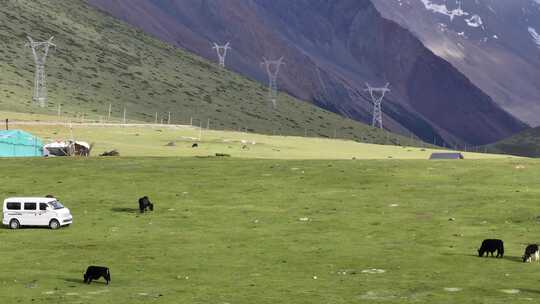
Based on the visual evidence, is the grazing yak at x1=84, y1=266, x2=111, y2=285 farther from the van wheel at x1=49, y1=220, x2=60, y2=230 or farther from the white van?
the van wheel at x1=49, y1=220, x2=60, y2=230

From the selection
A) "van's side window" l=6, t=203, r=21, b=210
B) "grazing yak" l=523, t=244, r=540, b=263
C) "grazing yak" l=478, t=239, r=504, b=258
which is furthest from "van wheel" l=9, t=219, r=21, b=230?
"grazing yak" l=523, t=244, r=540, b=263

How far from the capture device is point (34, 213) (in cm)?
6450

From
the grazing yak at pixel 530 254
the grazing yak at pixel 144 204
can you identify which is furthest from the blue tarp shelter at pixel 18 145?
the grazing yak at pixel 530 254

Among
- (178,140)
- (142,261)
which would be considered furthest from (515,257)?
(178,140)

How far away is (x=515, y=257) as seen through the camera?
174 ft

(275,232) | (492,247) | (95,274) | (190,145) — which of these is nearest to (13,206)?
(275,232)

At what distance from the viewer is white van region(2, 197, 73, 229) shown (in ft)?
210

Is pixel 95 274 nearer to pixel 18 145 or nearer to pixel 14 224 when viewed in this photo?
pixel 14 224

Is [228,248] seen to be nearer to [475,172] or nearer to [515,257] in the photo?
[515,257]

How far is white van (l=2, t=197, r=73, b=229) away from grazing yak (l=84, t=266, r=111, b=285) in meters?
18.7

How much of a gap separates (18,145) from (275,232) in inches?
2507

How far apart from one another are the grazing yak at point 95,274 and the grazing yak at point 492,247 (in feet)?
Result: 62.7

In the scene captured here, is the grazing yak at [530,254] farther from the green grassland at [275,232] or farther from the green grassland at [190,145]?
the green grassland at [190,145]

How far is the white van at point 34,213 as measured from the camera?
6406cm
